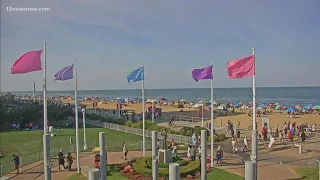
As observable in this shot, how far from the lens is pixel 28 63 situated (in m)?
12.4

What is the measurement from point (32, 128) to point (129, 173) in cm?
2265

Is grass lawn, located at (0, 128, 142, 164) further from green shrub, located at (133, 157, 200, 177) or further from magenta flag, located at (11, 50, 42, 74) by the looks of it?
magenta flag, located at (11, 50, 42, 74)

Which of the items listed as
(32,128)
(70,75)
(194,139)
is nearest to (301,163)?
(194,139)

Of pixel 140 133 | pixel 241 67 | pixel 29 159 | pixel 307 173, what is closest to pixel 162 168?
pixel 241 67

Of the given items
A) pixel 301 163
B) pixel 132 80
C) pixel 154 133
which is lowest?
pixel 301 163

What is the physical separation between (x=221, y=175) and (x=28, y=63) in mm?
10561

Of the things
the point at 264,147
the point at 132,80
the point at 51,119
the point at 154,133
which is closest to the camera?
the point at 154,133

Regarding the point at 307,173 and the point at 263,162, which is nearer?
the point at 307,173

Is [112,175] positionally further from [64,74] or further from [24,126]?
[24,126]

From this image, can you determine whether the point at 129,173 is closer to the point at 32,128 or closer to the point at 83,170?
the point at 83,170

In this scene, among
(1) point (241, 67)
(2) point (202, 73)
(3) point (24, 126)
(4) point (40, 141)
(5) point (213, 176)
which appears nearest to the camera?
(1) point (241, 67)

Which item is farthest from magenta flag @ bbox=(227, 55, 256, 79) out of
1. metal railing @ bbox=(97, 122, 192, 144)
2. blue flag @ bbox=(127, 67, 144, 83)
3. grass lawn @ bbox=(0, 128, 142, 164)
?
grass lawn @ bbox=(0, 128, 142, 164)

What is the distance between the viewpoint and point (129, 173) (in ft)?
56.6

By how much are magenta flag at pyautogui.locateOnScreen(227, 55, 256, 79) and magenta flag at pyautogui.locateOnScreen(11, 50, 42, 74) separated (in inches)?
298
